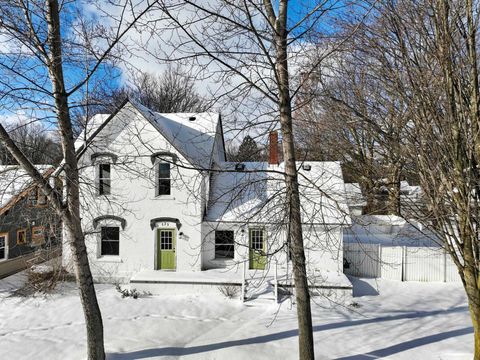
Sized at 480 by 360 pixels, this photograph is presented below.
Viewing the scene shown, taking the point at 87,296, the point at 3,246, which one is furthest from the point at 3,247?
the point at 87,296

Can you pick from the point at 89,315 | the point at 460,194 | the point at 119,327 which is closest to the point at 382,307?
the point at 460,194

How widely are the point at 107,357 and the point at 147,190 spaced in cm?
725

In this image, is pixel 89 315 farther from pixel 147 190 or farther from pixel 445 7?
pixel 445 7

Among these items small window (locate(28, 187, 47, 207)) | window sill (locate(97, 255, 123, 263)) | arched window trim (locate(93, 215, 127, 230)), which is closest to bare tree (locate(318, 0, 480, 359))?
small window (locate(28, 187, 47, 207))

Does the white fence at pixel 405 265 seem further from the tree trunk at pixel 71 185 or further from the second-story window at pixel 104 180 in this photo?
the second-story window at pixel 104 180

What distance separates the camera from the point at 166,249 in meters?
13.5

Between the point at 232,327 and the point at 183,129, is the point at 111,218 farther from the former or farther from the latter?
the point at 232,327

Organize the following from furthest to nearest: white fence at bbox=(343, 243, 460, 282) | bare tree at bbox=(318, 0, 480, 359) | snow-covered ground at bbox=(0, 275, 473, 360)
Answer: white fence at bbox=(343, 243, 460, 282) → snow-covered ground at bbox=(0, 275, 473, 360) → bare tree at bbox=(318, 0, 480, 359)

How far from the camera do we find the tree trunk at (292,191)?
560 cm

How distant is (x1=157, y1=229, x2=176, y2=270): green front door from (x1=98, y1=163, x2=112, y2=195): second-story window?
2962 mm

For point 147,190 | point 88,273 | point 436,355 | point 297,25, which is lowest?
point 436,355

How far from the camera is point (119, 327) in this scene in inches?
357

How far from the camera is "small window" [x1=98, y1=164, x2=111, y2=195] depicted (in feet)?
45.3

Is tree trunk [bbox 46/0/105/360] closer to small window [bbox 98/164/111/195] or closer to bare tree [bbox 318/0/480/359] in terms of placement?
bare tree [bbox 318/0/480/359]
